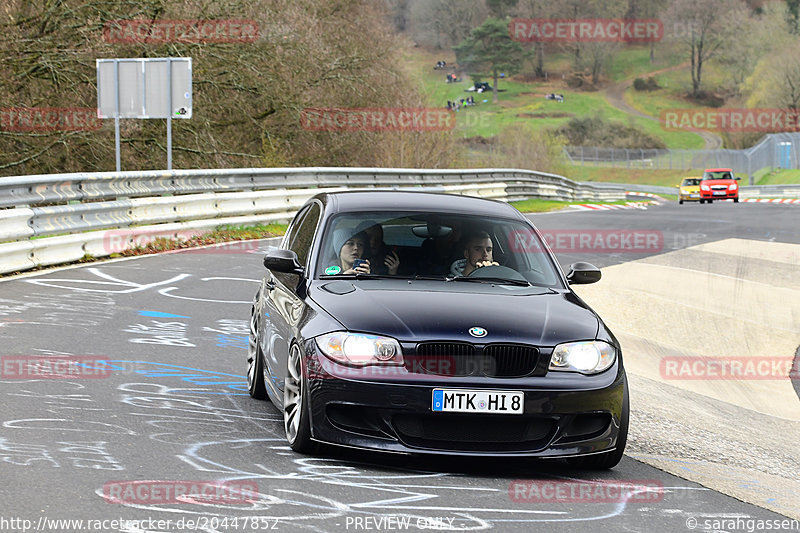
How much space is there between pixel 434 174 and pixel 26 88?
1066 cm

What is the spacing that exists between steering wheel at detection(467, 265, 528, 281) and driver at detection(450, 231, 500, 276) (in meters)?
0.05

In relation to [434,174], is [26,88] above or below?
above

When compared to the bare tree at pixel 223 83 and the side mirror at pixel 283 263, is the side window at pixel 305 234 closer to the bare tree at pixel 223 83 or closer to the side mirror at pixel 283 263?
the side mirror at pixel 283 263

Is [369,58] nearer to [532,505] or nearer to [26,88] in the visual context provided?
[26,88]

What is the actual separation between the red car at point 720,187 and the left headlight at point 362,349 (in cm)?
4573

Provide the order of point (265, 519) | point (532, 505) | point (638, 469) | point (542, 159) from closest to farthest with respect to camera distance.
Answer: point (265, 519) < point (532, 505) < point (638, 469) < point (542, 159)

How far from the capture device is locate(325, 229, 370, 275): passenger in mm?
6914

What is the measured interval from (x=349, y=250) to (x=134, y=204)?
1031cm

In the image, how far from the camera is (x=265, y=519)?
15.4 ft

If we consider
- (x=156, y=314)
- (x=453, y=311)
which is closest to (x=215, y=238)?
(x=156, y=314)

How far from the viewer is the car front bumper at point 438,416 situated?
5.66 metres

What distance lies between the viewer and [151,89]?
21.2 meters

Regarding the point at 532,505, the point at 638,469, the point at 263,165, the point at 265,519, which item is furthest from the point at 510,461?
the point at 263,165

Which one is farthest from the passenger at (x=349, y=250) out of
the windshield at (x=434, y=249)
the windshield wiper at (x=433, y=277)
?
the windshield wiper at (x=433, y=277)
